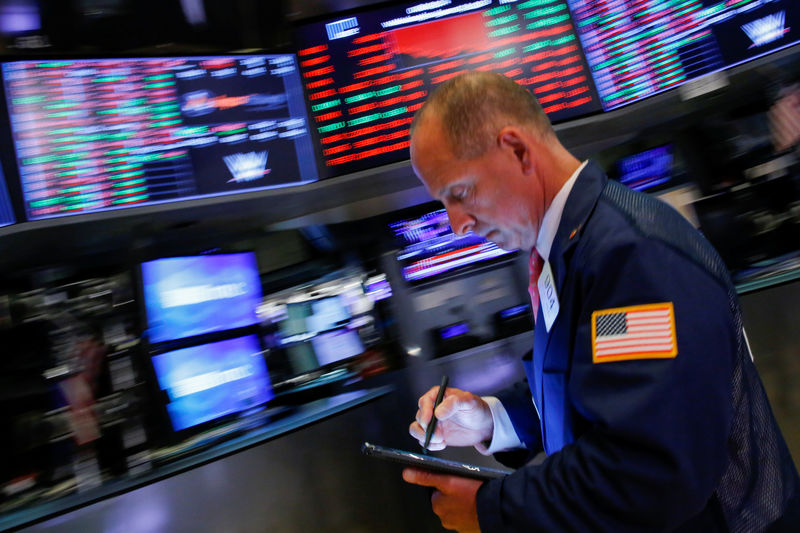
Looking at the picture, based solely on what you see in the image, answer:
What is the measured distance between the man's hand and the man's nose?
48 centimetres

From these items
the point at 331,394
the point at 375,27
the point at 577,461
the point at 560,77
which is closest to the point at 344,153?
the point at 375,27

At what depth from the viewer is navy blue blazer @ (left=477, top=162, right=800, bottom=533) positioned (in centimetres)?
68

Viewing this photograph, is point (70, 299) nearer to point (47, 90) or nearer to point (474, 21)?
point (47, 90)

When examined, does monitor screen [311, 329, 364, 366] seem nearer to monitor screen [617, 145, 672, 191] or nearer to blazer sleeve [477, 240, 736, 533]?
monitor screen [617, 145, 672, 191]

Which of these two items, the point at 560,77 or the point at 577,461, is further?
the point at 560,77

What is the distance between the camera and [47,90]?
1710mm

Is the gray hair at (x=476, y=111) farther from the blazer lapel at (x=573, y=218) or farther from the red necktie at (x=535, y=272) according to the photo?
the red necktie at (x=535, y=272)

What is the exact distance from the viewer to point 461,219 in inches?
42.3

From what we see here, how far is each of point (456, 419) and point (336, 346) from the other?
A: 1266 millimetres

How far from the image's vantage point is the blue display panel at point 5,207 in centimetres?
158

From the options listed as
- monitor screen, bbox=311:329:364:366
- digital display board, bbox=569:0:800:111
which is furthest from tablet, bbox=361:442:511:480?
digital display board, bbox=569:0:800:111

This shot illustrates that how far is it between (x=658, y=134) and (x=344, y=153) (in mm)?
1653

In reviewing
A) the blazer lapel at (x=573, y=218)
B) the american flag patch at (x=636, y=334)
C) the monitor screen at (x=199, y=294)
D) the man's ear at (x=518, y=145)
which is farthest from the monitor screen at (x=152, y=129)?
the american flag patch at (x=636, y=334)

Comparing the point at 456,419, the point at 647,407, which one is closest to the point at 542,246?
the point at 647,407
